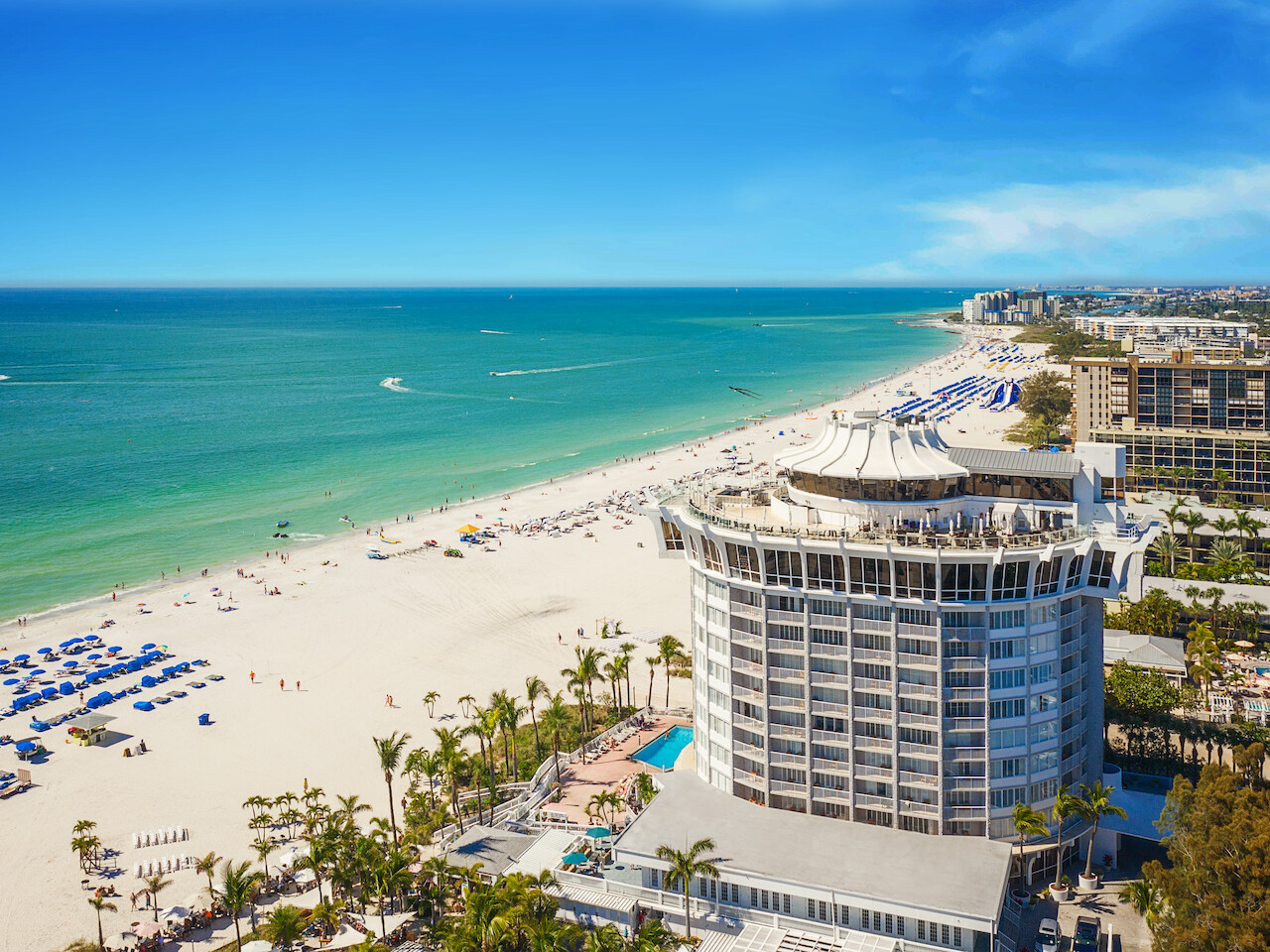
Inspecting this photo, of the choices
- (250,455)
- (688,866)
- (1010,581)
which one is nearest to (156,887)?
(688,866)


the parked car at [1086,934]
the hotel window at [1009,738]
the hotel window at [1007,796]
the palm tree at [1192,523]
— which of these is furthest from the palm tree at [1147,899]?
the palm tree at [1192,523]

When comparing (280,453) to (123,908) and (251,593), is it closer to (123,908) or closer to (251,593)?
(251,593)

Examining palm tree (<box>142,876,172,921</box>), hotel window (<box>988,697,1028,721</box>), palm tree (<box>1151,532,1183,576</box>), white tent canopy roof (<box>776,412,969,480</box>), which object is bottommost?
palm tree (<box>142,876,172,921</box>)

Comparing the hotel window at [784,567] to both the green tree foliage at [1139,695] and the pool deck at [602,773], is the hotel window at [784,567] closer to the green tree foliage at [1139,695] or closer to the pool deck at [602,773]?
the pool deck at [602,773]

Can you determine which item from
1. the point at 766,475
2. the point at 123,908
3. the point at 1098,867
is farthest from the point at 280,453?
the point at 1098,867

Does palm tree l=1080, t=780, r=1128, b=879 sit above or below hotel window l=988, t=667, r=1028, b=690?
below

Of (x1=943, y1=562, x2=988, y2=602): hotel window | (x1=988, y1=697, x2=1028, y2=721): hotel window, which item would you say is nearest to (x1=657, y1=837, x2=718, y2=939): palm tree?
(x1=988, y1=697, x2=1028, y2=721): hotel window

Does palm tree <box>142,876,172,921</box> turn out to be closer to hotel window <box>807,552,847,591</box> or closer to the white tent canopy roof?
hotel window <box>807,552,847,591</box>
